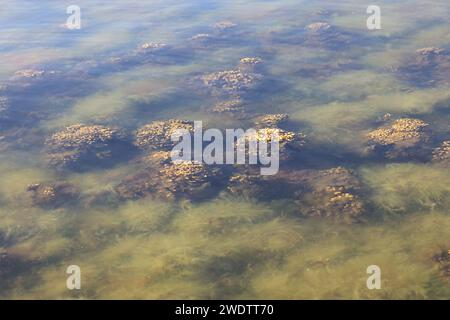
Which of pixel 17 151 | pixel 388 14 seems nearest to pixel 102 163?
pixel 17 151

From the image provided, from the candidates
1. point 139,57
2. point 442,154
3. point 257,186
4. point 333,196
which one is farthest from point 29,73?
point 442,154

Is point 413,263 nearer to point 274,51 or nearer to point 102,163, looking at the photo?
point 102,163

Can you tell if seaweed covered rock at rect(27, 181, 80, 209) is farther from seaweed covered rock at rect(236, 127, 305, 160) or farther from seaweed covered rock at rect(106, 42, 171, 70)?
A: seaweed covered rock at rect(106, 42, 171, 70)

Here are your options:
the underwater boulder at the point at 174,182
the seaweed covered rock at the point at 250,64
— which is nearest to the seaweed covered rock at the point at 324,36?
the seaweed covered rock at the point at 250,64

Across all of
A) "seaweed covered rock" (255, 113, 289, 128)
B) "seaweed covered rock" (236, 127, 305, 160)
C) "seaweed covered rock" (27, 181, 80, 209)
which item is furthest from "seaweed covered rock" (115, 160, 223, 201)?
"seaweed covered rock" (255, 113, 289, 128)

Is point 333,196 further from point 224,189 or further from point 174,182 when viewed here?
point 174,182

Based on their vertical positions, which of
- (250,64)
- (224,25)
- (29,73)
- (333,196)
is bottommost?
(333,196)
